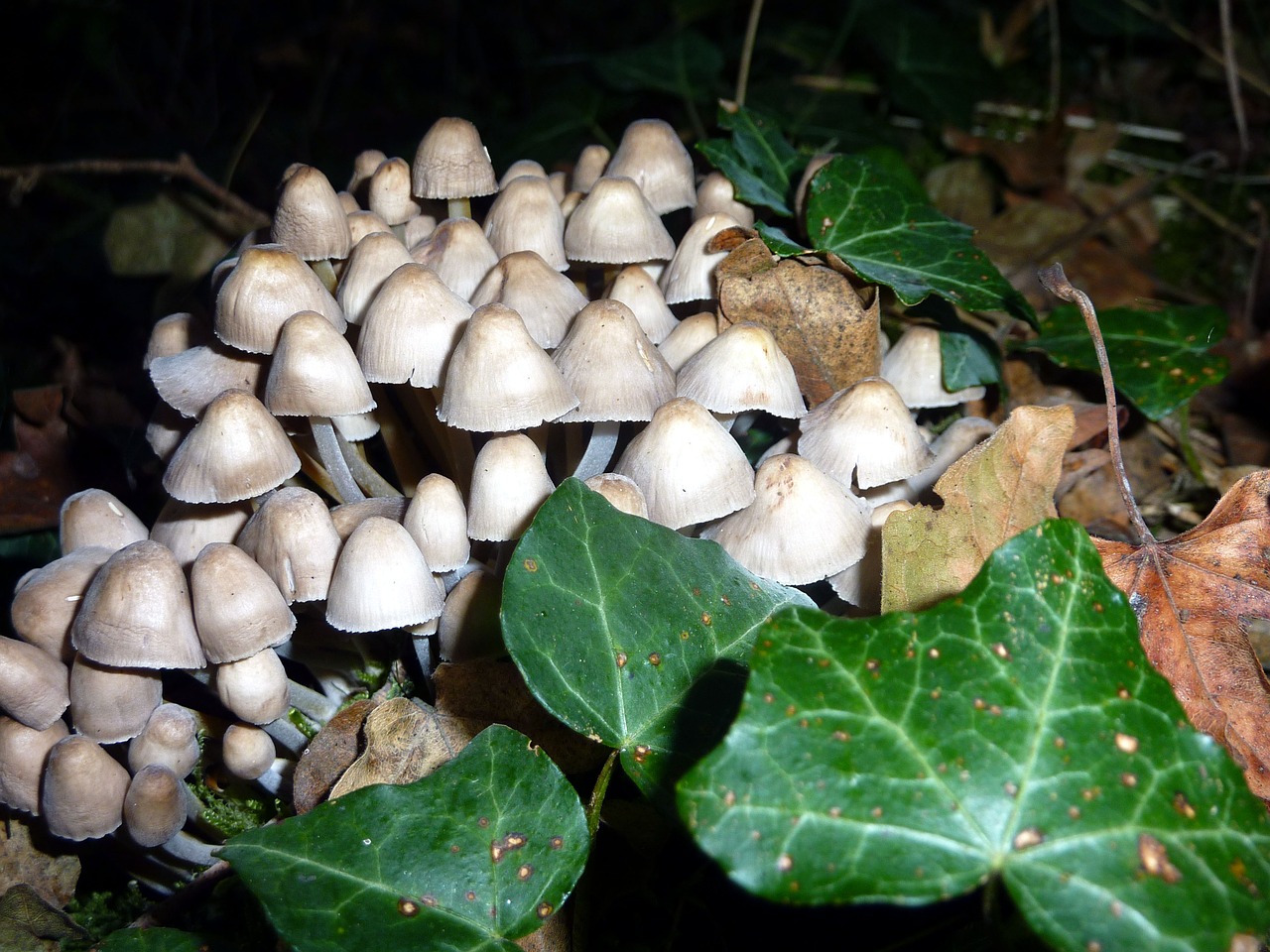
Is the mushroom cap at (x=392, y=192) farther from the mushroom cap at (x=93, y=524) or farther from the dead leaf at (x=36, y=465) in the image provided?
the dead leaf at (x=36, y=465)

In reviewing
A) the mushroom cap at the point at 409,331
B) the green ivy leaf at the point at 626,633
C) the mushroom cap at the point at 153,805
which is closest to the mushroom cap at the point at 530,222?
the mushroom cap at the point at 409,331

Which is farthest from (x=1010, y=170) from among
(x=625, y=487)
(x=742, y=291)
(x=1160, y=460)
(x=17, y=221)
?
(x=17, y=221)

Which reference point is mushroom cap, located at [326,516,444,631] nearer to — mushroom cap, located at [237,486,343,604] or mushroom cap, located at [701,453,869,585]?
mushroom cap, located at [237,486,343,604]

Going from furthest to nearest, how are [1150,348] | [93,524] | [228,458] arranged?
1. [1150,348]
2. [93,524]
3. [228,458]

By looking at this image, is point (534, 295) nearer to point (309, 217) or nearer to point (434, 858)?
point (309, 217)

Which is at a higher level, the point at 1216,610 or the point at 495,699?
the point at 1216,610

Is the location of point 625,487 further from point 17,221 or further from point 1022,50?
point 1022,50

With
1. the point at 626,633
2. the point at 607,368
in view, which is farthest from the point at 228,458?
the point at 626,633
